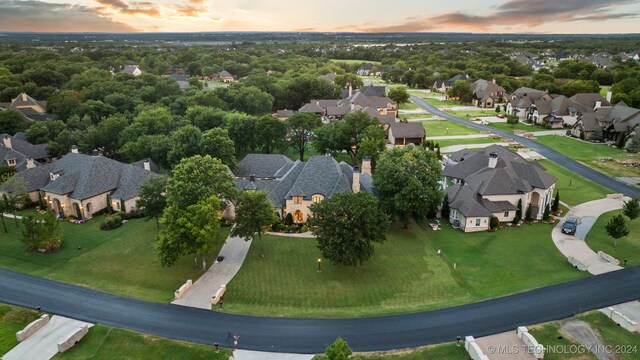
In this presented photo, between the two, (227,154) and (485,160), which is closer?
(485,160)

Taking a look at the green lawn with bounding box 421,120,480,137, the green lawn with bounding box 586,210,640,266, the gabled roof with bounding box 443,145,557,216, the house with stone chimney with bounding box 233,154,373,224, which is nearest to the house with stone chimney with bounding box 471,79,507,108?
the green lawn with bounding box 421,120,480,137

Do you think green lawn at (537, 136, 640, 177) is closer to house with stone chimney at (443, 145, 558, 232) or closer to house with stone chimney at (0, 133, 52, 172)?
house with stone chimney at (443, 145, 558, 232)

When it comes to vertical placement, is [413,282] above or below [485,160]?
below

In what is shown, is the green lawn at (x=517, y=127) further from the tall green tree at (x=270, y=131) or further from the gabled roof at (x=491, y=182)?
the tall green tree at (x=270, y=131)

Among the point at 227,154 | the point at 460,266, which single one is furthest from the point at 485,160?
the point at 227,154

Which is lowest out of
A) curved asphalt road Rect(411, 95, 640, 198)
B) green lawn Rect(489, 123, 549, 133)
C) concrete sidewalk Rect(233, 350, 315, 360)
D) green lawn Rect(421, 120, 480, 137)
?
concrete sidewalk Rect(233, 350, 315, 360)

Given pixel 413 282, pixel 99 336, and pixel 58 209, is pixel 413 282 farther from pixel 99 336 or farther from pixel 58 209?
pixel 58 209
